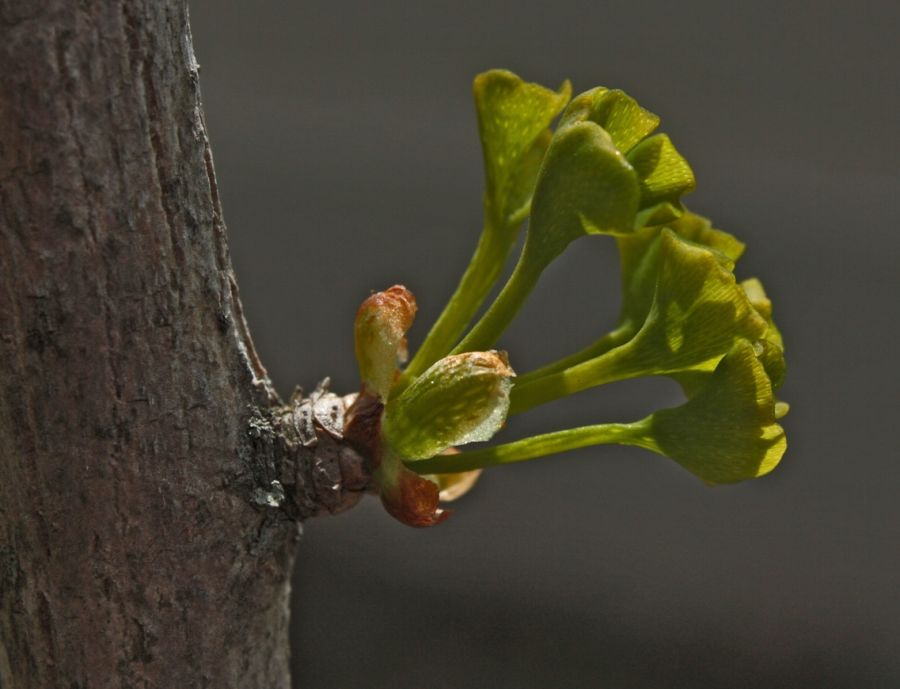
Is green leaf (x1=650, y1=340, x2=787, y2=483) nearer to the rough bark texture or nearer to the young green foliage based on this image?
the young green foliage

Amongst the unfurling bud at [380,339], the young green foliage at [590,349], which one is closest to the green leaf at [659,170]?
the young green foliage at [590,349]

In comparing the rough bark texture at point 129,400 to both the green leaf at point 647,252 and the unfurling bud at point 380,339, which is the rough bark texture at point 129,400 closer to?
the unfurling bud at point 380,339

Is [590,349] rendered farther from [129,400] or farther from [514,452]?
[129,400]

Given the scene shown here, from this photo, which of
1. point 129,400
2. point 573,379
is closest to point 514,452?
point 573,379

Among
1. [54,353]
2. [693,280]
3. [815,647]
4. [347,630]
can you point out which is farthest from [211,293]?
[815,647]

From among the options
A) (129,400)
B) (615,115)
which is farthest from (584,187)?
(129,400)

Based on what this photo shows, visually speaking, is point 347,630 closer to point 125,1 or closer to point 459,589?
point 459,589

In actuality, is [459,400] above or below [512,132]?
below
